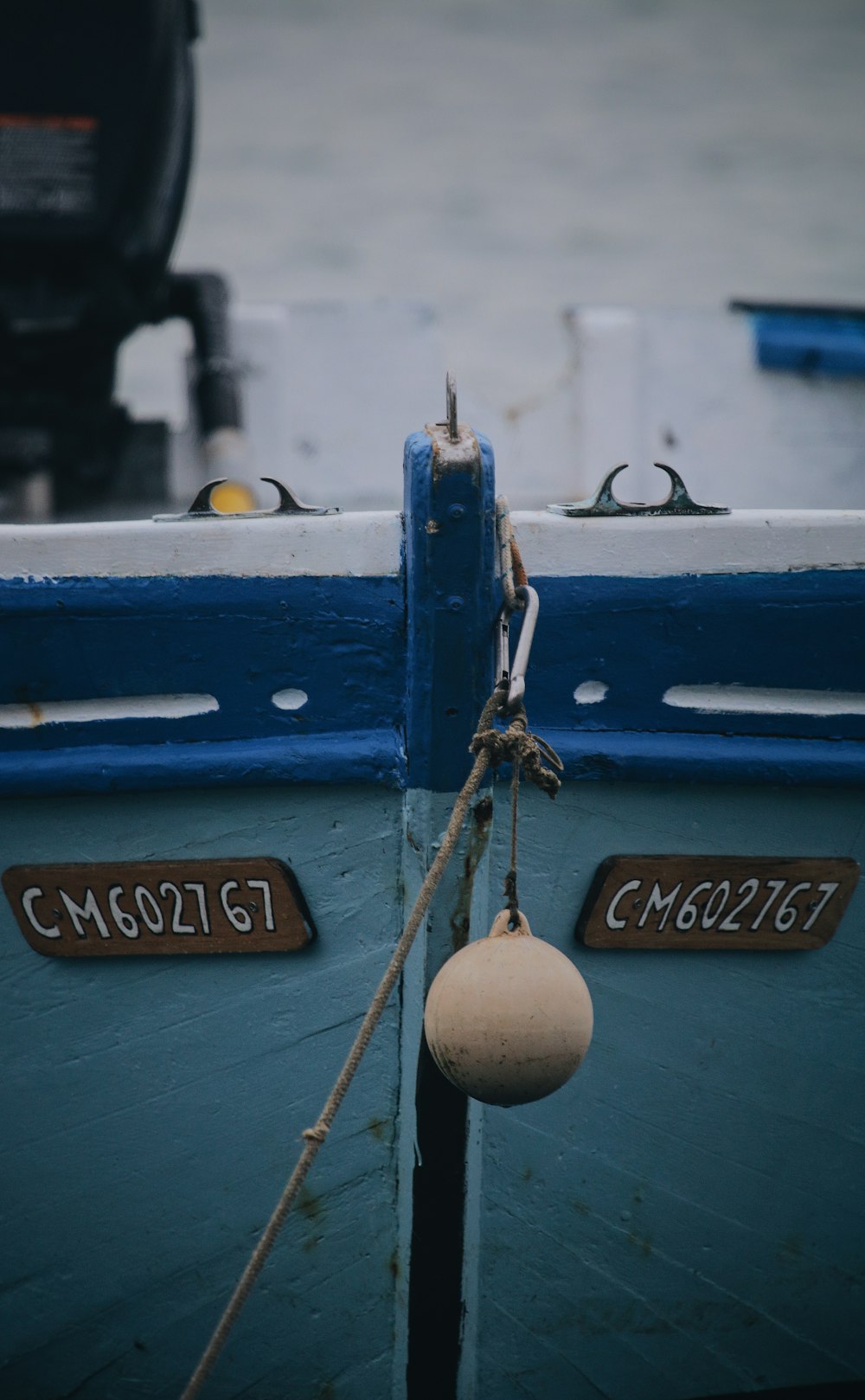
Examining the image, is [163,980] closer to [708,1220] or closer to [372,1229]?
[372,1229]

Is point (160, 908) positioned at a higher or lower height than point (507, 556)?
lower

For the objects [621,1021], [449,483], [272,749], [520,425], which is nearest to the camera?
[449,483]

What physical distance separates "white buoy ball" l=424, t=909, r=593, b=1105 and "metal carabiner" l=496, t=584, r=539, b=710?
331 mm

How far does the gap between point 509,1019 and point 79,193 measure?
3345 mm

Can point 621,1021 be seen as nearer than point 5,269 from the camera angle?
Yes

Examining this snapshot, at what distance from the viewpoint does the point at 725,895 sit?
6.46ft

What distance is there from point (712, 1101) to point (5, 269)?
3.33m

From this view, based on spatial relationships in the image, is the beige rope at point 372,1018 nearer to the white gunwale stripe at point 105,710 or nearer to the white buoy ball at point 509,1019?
the white buoy ball at point 509,1019

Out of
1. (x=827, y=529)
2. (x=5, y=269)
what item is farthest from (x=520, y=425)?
(x=827, y=529)

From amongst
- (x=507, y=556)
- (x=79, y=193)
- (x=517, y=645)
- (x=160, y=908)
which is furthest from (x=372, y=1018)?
(x=79, y=193)

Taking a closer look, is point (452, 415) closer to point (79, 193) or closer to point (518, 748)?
point (518, 748)

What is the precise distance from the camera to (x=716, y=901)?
Result: 1.97 m

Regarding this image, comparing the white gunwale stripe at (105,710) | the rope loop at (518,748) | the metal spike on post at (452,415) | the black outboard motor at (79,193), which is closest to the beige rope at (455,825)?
the rope loop at (518,748)

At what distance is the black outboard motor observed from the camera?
12.8ft
